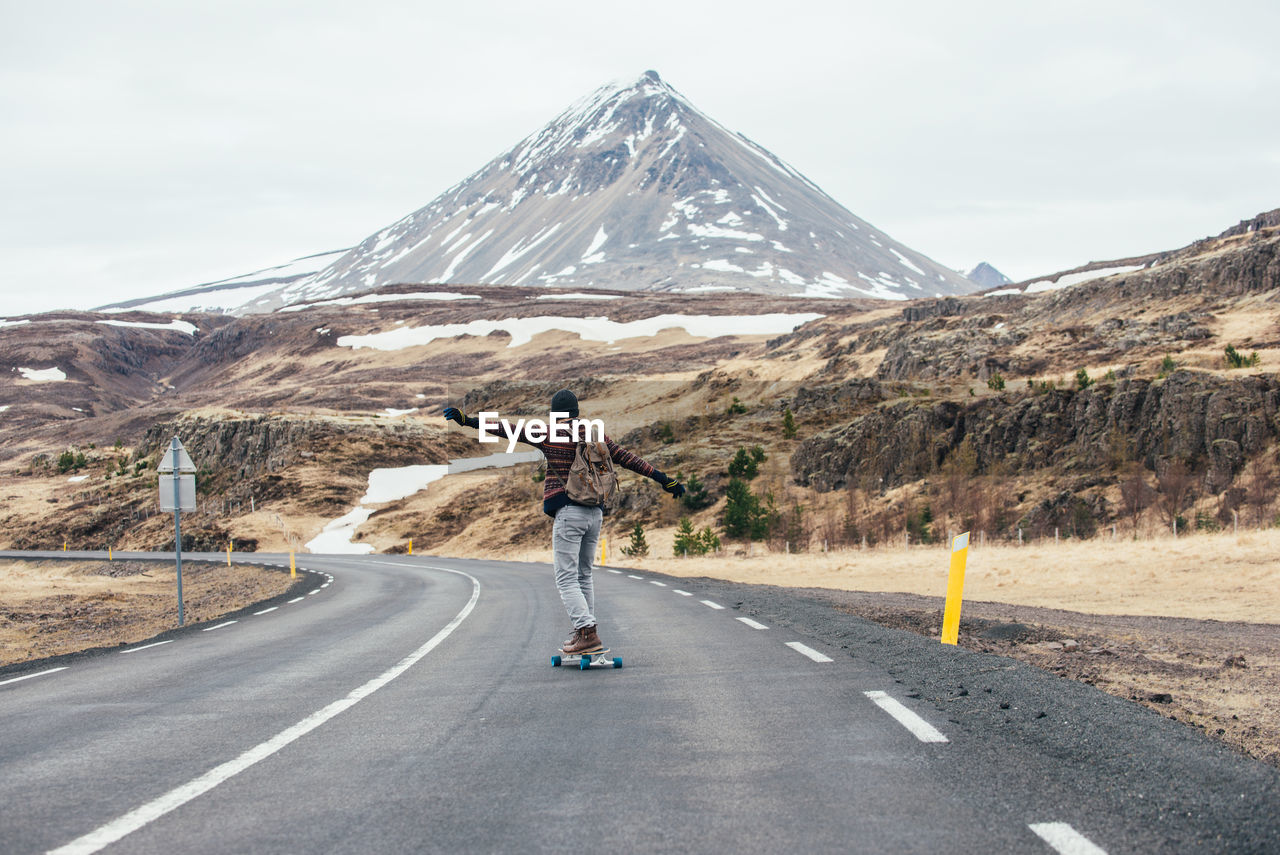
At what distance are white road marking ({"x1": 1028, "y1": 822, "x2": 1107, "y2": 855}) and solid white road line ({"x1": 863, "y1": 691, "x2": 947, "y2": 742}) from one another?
1.45 metres

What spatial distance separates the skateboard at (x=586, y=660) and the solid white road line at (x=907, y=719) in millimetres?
2424

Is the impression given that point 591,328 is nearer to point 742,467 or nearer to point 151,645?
point 742,467

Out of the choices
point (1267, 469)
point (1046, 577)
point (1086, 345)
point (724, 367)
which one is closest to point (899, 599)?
point (1046, 577)

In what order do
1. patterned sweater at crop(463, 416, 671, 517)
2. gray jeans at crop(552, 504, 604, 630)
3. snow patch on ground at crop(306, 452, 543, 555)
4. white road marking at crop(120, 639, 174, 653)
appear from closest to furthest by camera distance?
patterned sweater at crop(463, 416, 671, 517), gray jeans at crop(552, 504, 604, 630), white road marking at crop(120, 639, 174, 653), snow patch on ground at crop(306, 452, 543, 555)

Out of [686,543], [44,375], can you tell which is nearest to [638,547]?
[686,543]

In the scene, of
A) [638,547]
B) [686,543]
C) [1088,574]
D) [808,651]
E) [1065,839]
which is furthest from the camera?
[686,543]

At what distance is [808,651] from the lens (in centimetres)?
899

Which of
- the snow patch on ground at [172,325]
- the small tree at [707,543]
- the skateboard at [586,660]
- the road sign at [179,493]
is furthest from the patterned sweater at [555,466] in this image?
the snow patch on ground at [172,325]

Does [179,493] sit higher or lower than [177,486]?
lower

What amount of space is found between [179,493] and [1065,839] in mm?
17089

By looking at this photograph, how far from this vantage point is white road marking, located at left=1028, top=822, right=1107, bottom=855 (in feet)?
11.6

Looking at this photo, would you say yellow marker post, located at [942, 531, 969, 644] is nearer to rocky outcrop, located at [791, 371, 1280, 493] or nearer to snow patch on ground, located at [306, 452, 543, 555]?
rocky outcrop, located at [791, 371, 1280, 493]

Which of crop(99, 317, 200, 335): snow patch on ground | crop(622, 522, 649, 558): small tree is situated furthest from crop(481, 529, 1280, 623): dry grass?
crop(99, 317, 200, 335): snow patch on ground

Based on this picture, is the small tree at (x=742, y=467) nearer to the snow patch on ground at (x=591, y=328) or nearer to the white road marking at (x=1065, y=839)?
the white road marking at (x=1065, y=839)
